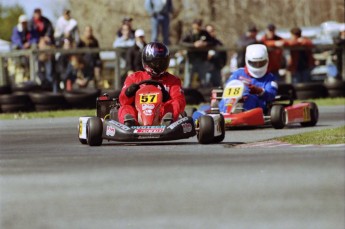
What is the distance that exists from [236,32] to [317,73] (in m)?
11.1

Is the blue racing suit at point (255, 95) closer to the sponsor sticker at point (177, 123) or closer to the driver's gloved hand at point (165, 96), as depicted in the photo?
the driver's gloved hand at point (165, 96)

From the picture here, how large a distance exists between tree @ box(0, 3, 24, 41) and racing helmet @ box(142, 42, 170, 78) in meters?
51.5

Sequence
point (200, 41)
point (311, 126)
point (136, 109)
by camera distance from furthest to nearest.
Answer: point (200, 41) → point (311, 126) → point (136, 109)

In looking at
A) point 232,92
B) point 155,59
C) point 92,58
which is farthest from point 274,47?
point 155,59

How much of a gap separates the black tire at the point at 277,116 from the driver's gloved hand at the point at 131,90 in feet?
10.4

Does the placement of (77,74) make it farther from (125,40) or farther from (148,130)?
(148,130)

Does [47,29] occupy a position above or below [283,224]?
above

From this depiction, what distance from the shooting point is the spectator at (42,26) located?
2297cm

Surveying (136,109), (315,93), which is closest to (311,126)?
(136,109)

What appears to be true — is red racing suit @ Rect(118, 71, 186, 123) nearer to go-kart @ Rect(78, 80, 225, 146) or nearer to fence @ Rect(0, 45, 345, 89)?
go-kart @ Rect(78, 80, 225, 146)

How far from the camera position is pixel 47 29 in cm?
2330

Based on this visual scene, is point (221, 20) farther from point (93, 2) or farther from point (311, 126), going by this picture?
point (311, 126)

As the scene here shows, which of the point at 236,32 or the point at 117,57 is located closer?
the point at 117,57

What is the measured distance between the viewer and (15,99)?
2080 cm
